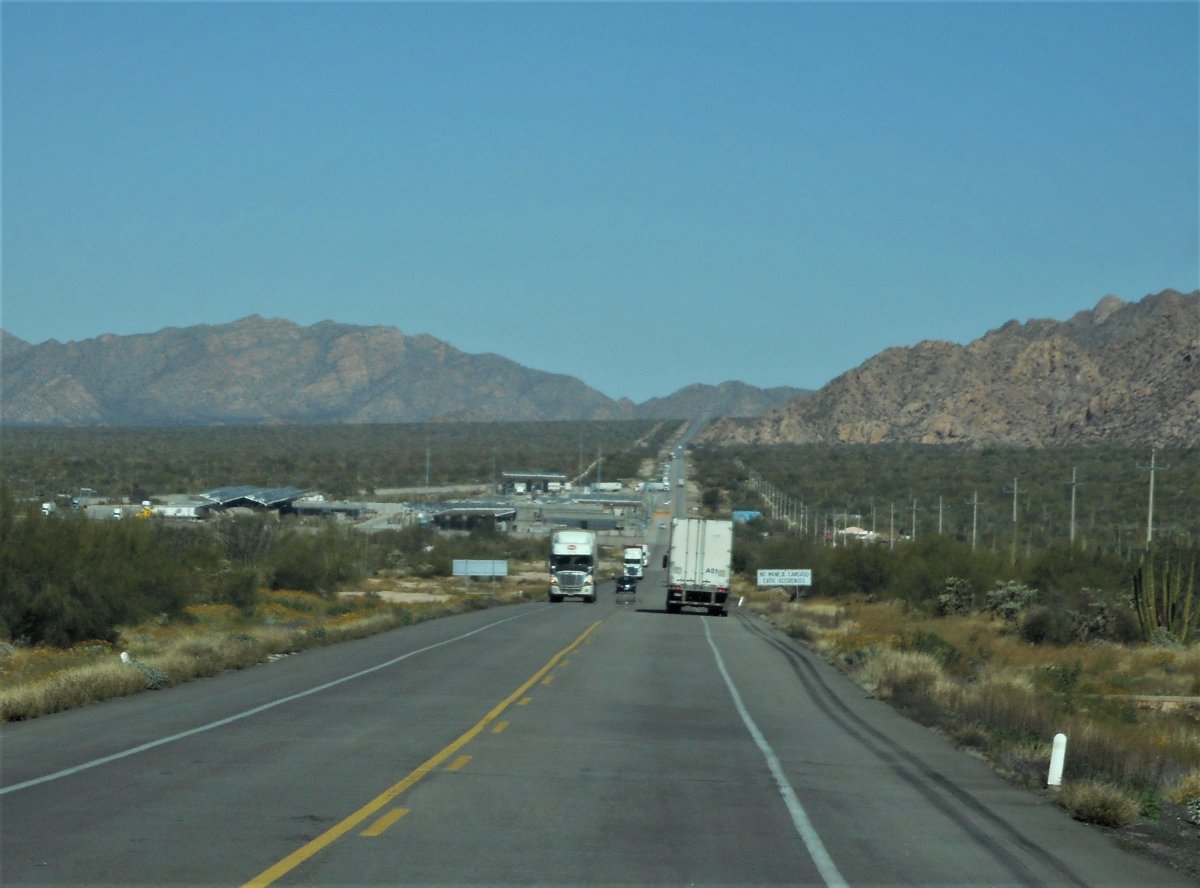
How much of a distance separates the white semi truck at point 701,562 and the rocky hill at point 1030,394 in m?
65.6

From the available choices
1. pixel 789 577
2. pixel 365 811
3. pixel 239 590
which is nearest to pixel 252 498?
pixel 239 590

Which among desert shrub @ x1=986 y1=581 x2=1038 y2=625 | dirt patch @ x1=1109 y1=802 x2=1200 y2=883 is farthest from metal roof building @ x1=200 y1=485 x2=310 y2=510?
dirt patch @ x1=1109 y1=802 x2=1200 y2=883

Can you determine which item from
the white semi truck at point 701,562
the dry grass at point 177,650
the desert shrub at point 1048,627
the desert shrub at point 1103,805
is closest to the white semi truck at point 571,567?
the dry grass at point 177,650

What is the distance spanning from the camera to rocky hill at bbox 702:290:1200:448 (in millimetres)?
121938

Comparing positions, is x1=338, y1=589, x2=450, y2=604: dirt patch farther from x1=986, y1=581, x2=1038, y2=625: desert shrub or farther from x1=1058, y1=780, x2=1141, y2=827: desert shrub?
x1=1058, y1=780, x2=1141, y2=827: desert shrub

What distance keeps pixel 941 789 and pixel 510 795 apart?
172 inches

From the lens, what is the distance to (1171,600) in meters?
42.1

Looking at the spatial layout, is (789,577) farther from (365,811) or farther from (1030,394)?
(1030,394)

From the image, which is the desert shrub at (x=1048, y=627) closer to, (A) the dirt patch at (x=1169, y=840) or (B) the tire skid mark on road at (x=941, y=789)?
(B) the tire skid mark on road at (x=941, y=789)

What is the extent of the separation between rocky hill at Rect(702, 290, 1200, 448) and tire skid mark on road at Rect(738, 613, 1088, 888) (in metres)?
A: 94.9

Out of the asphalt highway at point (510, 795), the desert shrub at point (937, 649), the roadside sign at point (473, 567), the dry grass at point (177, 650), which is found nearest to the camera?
the asphalt highway at point (510, 795)

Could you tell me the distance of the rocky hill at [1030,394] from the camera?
122 meters

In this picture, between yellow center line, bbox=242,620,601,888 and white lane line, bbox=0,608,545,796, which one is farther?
white lane line, bbox=0,608,545,796

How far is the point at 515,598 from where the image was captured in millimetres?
68688
